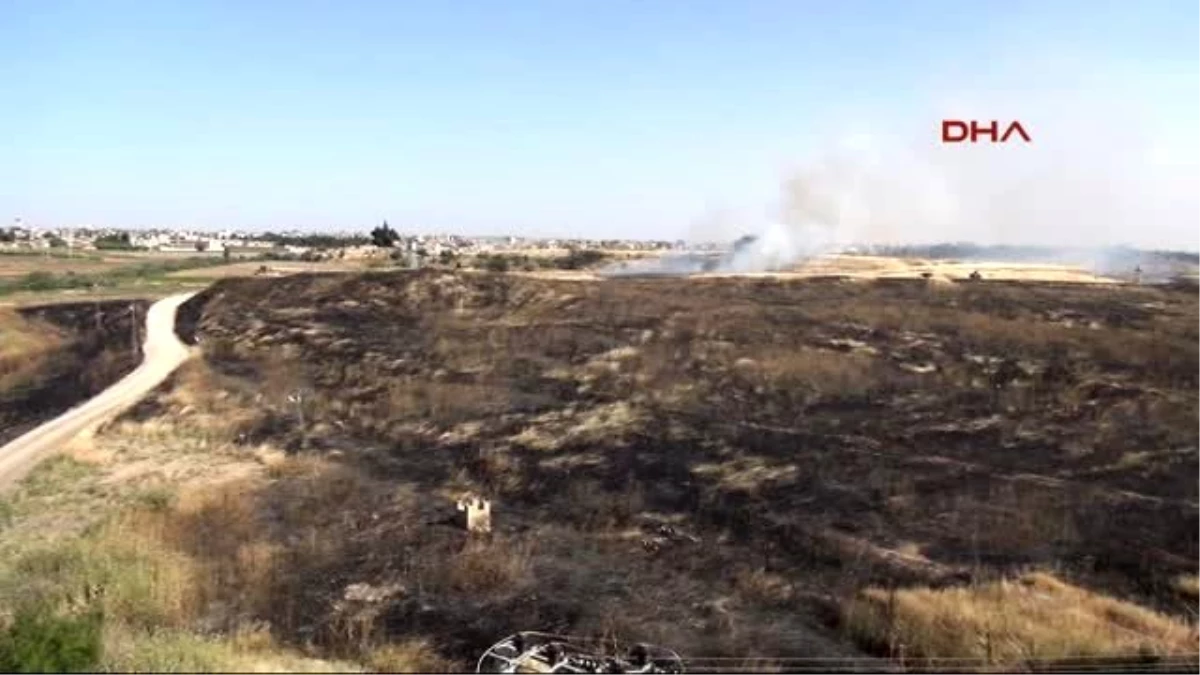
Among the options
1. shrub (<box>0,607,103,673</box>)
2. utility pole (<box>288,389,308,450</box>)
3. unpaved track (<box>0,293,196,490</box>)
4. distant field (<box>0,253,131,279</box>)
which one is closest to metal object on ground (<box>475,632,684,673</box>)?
shrub (<box>0,607,103,673</box>)

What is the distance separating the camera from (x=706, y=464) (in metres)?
33.5

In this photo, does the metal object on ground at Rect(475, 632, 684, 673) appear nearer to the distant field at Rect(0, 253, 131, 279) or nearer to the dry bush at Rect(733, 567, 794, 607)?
the dry bush at Rect(733, 567, 794, 607)

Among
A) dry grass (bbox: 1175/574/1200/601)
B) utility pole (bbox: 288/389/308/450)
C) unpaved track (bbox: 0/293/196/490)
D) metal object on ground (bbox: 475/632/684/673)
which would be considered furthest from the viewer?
utility pole (bbox: 288/389/308/450)

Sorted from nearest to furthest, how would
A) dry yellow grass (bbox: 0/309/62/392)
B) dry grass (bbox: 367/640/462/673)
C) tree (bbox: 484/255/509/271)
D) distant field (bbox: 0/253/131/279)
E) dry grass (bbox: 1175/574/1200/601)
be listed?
dry grass (bbox: 367/640/462/673)
dry grass (bbox: 1175/574/1200/601)
dry yellow grass (bbox: 0/309/62/392)
tree (bbox: 484/255/509/271)
distant field (bbox: 0/253/131/279)

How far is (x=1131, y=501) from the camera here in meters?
27.9

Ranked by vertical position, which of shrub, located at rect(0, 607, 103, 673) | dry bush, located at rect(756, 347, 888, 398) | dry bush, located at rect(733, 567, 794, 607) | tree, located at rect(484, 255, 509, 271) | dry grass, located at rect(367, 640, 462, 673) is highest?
tree, located at rect(484, 255, 509, 271)

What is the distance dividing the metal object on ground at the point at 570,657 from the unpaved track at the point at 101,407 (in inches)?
832

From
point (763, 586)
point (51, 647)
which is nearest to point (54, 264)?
point (763, 586)

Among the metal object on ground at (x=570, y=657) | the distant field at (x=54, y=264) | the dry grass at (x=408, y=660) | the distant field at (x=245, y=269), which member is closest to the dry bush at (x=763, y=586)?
the metal object on ground at (x=570, y=657)

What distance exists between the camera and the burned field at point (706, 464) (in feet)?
75.9

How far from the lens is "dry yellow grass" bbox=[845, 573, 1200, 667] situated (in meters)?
18.8

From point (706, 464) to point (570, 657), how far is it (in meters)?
15.1

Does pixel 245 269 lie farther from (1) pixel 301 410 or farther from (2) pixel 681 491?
(2) pixel 681 491

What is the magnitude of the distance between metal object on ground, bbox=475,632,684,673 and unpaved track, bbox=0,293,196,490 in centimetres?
2113
